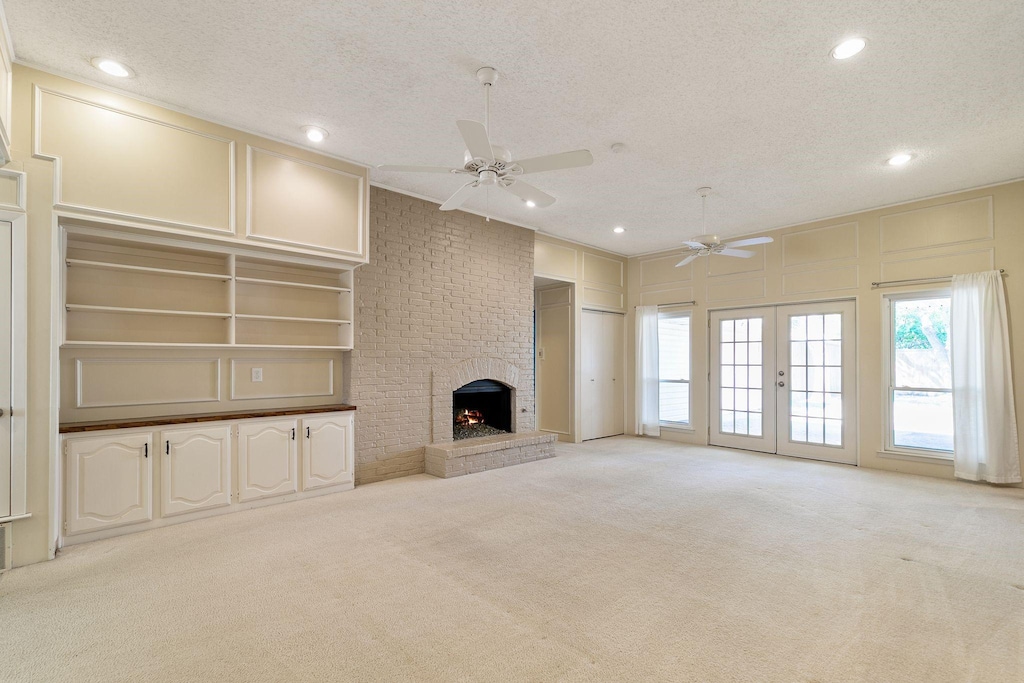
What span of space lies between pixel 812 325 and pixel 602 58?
16.5 ft

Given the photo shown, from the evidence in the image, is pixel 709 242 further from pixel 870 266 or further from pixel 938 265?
pixel 938 265

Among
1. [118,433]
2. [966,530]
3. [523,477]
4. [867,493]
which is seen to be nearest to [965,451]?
[867,493]

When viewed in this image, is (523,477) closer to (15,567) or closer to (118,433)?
(118,433)

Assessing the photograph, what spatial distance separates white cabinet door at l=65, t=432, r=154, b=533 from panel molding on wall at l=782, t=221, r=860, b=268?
7246 mm

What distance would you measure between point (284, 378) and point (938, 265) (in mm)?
6961

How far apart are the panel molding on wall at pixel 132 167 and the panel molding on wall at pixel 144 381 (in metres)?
1.11

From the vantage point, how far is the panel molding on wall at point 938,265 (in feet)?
16.6

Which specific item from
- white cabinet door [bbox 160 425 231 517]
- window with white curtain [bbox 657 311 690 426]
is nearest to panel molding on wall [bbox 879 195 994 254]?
window with white curtain [bbox 657 311 690 426]

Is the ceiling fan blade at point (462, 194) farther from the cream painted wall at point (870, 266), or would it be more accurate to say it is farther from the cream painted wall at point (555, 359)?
the cream painted wall at point (870, 266)

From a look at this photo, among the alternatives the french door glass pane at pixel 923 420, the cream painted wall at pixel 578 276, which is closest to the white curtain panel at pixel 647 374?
the cream painted wall at pixel 578 276

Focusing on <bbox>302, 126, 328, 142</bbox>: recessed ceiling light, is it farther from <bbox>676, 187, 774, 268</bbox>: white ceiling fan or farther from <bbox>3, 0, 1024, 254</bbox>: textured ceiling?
<bbox>676, 187, 774, 268</bbox>: white ceiling fan

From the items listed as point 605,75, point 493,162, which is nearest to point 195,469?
point 493,162

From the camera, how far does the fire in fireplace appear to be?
6.20 metres

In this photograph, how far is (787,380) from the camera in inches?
256
